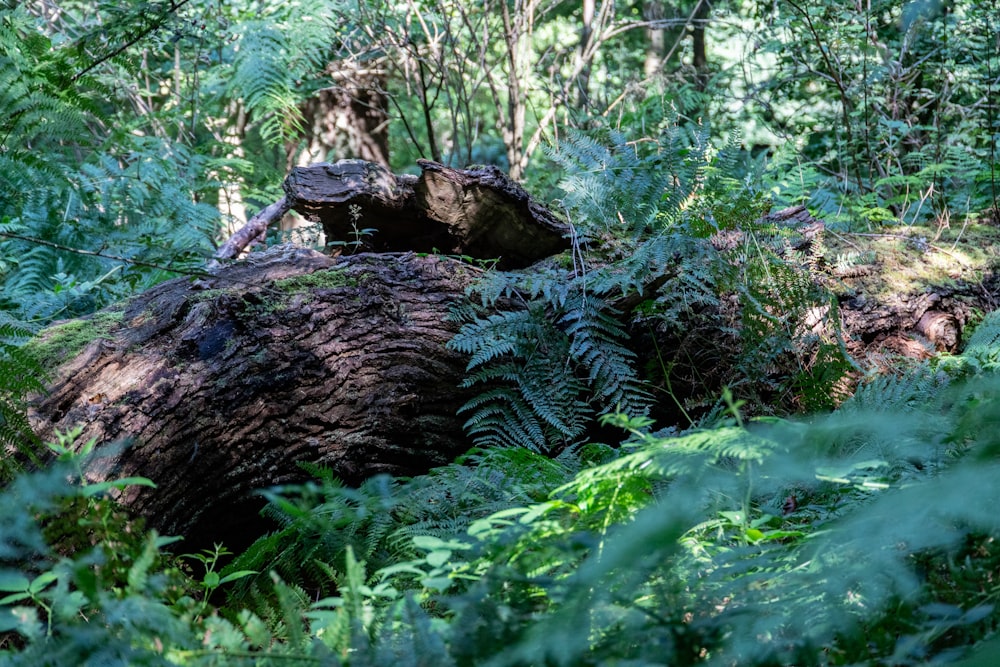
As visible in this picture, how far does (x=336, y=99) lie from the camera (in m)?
7.87

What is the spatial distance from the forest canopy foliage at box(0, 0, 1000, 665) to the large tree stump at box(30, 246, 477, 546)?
17 centimetres

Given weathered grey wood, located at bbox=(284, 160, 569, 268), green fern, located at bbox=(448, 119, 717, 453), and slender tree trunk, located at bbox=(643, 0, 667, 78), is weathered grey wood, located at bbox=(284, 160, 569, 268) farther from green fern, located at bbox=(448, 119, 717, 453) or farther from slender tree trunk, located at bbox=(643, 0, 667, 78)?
slender tree trunk, located at bbox=(643, 0, 667, 78)

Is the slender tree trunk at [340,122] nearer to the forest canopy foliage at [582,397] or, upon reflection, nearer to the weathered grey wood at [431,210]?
the forest canopy foliage at [582,397]

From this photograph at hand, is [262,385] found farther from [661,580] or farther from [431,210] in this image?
[661,580]

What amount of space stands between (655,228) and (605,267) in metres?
0.71

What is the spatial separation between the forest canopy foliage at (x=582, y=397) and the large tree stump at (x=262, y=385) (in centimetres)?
17

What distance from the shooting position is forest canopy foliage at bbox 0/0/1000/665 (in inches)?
51.4

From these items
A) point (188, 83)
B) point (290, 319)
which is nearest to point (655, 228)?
point (290, 319)

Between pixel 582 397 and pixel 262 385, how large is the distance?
1391mm

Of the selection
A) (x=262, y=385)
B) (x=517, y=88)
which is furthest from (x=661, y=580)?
(x=517, y=88)

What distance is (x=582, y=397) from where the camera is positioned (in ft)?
11.2

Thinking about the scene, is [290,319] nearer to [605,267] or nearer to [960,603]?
[605,267]

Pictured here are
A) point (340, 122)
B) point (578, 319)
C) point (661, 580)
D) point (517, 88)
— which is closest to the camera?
point (661, 580)

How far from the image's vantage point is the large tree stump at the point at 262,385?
8.58ft
